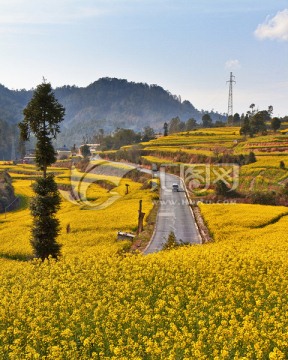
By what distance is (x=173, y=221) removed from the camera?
5434 centimetres

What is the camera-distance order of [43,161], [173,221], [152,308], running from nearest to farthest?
[152,308]
[43,161]
[173,221]

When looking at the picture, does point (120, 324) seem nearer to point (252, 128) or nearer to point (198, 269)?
point (198, 269)

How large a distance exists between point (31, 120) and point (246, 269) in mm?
21625

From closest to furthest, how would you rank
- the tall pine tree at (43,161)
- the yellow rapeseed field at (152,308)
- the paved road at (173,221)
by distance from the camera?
the yellow rapeseed field at (152,308), the tall pine tree at (43,161), the paved road at (173,221)

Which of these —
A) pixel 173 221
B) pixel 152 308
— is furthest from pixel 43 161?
pixel 173 221

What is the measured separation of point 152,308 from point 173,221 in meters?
36.9

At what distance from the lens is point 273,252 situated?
28750 millimetres

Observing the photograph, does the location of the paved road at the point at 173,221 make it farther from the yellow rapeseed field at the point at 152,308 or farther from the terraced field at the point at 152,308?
the yellow rapeseed field at the point at 152,308

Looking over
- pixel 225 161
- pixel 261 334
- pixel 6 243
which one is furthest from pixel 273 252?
pixel 225 161

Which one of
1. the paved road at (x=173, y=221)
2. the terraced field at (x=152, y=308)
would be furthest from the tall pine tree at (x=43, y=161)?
the paved road at (x=173, y=221)

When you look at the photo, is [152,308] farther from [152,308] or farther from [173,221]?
[173,221]

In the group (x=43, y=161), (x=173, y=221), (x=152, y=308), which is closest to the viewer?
(x=152, y=308)

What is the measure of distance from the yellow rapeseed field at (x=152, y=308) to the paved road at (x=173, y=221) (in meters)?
12.6

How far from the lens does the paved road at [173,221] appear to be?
1747 inches
